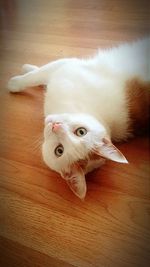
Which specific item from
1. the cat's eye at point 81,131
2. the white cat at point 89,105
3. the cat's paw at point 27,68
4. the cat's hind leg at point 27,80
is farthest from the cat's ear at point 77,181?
the cat's paw at point 27,68

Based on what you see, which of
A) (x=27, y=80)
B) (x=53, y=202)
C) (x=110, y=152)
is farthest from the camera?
(x=27, y=80)

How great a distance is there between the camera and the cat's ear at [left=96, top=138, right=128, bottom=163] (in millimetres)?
930

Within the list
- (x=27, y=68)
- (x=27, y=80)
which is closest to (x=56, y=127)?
(x=27, y=80)

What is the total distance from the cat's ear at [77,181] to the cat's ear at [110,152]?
8 centimetres

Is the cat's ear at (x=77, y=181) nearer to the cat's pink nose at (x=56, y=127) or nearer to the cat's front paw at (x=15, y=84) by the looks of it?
the cat's pink nose at (x=56, y=127)

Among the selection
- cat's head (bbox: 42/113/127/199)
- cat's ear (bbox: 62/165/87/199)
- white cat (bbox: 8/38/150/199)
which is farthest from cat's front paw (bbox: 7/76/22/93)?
cat's ear (bbox: 62/165/87/199)

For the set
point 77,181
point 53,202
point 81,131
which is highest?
point 81,131

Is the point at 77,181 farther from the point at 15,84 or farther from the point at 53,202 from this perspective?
the point at 15,84

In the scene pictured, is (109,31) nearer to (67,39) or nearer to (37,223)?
(67,39)

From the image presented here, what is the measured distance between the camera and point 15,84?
1376 millimetres

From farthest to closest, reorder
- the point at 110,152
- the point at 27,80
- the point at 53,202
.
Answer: the point at 27,80
the point at 53,202
the point at 110,152

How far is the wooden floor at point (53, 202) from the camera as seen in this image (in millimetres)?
927

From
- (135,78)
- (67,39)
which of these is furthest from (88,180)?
(67,39)

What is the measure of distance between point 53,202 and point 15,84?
578 mm
